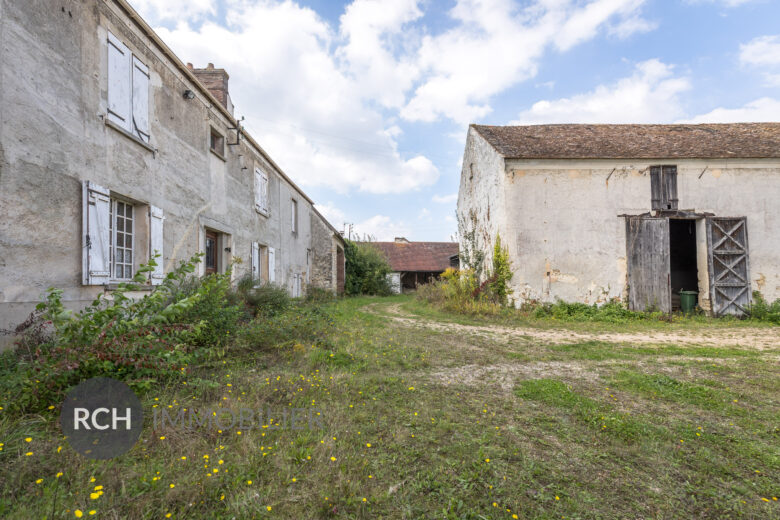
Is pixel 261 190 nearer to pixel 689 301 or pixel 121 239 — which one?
pixel 121 239

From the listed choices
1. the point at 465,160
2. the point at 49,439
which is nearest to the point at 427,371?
the point at 49,439

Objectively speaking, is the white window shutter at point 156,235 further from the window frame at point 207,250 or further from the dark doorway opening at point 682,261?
the dark doorway opening at point 682,261

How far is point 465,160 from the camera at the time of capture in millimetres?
15109

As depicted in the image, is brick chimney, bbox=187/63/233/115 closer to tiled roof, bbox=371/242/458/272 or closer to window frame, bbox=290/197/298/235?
window frame, bbox=290/197/298/235

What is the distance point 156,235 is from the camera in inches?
220

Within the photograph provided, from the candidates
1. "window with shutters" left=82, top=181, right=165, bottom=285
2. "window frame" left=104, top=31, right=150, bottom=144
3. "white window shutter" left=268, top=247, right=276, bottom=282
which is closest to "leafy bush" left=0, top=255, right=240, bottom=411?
"window with shutters" left=82, top=181, right=165, bottom=285

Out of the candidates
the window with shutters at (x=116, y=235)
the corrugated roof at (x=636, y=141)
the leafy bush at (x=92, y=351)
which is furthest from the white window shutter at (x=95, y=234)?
the corrugated roof at (x=636, y=141)

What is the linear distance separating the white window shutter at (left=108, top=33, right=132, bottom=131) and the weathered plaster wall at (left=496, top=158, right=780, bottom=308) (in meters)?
9.08

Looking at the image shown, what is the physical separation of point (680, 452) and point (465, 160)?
46.2ft

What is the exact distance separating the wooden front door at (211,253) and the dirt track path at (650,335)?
4771 millimetres

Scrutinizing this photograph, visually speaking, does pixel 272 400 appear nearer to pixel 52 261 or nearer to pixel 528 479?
pixel 528 479

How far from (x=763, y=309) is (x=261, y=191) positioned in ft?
48.6

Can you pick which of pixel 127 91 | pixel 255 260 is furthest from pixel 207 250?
pixel 127 91

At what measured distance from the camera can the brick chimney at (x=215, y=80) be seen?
30.9 ft
